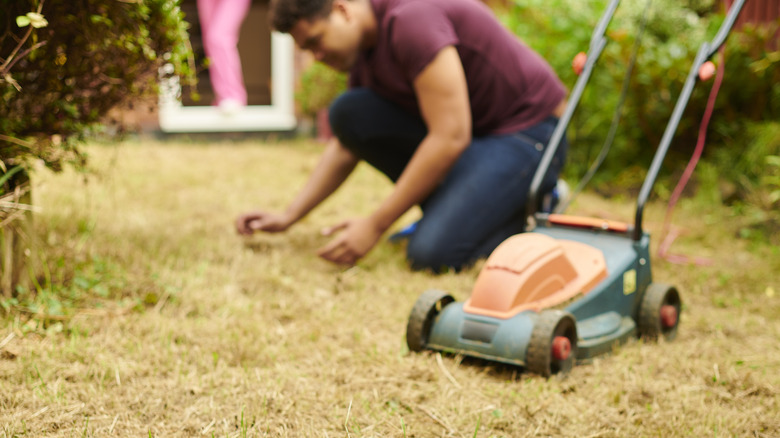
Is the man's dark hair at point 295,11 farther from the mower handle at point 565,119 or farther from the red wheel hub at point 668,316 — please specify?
the red wheel hub at point 668,316

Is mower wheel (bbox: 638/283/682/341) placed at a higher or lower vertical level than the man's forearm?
lower

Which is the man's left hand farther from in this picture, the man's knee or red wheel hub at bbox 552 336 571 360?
red wheel hub at bbox 552 336 571 360

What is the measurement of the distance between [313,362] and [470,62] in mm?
1426

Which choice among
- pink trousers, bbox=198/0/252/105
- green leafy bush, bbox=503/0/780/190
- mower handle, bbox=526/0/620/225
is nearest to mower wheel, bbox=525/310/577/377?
mower handle, bbox=526/0/620/225

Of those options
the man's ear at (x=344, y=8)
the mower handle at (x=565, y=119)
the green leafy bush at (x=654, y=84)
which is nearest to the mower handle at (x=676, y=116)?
the mower handle at (x=565, y=119)

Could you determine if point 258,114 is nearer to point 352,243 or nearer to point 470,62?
point 470,62

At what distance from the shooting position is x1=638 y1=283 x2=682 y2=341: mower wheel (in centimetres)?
191

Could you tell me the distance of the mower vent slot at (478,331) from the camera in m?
1.66

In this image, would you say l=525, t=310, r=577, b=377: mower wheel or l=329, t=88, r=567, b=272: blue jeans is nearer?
l=525, t=310, r=577, b=377: mower wheel

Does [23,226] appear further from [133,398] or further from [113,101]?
[133,398]

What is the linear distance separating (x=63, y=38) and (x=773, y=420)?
197cm

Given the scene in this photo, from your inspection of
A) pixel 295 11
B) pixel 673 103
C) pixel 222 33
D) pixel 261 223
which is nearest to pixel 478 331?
pixel 295 11

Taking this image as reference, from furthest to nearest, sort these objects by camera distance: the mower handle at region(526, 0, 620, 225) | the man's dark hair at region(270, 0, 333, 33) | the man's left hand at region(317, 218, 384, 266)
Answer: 1. the man's left hand at region(317, 218, 384, 266)
2. the man's dark hair at region(270, 0, 333, 33)
3. the mower handle at region(526, 0, 620, 225)

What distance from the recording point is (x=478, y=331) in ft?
5.49
